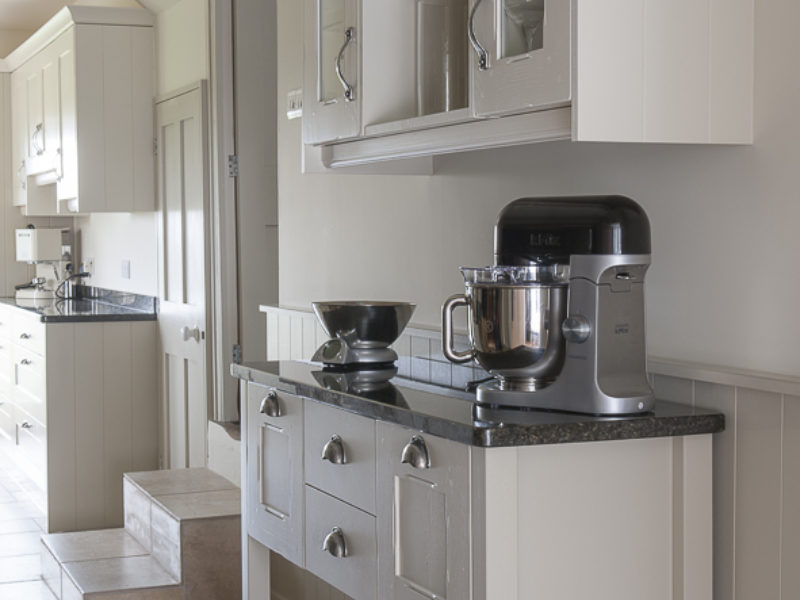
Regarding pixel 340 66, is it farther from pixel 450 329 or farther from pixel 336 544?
pixel 336 544

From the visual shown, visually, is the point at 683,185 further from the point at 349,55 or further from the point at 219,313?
the point at 219,313

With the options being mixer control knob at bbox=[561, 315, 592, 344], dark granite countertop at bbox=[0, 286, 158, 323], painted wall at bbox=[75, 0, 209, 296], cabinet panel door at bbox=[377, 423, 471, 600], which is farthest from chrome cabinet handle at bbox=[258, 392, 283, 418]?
dark granite countertop at bbox=[0, 286, 158, 323]

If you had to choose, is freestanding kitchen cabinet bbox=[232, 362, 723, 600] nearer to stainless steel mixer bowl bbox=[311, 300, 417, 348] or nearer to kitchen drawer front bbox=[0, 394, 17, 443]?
stainless steel mixer bowl bbox=[311, 300, 417, 348]

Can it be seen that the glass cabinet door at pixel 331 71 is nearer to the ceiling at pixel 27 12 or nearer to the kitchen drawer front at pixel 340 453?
the kitchen drawer front at pixel 340 453

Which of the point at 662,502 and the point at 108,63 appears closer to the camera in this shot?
the point at 662,502

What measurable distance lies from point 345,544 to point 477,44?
99 centimetres

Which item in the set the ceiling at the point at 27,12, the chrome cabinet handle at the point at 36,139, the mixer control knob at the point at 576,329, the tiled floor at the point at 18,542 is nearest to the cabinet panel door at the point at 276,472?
the mixer control knob at the point at 576,329

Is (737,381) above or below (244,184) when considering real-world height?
below

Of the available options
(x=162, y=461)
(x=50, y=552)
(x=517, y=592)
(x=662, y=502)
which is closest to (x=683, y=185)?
(x=662, y=502)

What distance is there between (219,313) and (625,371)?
3076mm

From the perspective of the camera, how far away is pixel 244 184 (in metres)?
4.64

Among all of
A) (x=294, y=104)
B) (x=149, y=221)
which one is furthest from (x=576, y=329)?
(x=149, y=221)

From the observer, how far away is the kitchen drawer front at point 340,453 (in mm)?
2062

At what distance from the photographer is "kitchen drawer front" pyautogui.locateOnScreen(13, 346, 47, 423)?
5.35m
